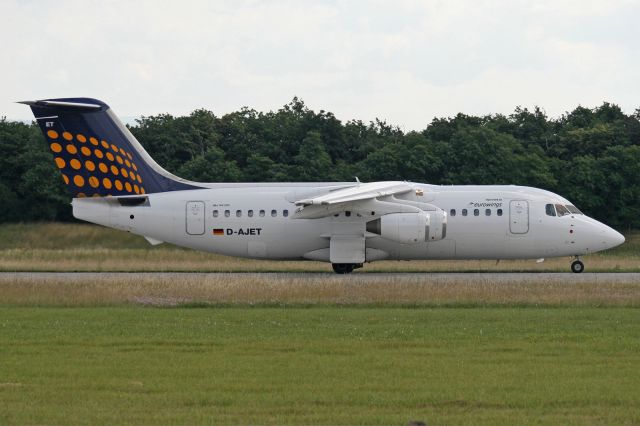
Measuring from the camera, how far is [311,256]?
121 ft

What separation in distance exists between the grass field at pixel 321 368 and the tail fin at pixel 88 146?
1343 cm

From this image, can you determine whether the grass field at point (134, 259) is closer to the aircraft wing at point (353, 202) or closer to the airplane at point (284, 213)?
the airplane at point (284, 213)

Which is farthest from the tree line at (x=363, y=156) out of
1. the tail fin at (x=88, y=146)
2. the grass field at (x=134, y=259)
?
the tail fin at (x=88, y=146)

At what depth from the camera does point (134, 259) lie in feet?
149

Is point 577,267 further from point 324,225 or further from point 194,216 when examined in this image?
point 194,216

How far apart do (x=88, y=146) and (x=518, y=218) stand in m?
14.2

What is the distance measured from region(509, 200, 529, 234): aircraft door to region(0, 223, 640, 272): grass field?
286 cm

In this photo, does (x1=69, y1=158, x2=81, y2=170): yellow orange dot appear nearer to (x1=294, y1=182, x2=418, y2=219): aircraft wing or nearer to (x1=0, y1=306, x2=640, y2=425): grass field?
(x1=294, y1=182, x2=418, y2=219): aircraft wing

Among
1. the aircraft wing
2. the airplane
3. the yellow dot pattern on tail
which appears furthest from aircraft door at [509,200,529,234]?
the yellow dot pattern on tail

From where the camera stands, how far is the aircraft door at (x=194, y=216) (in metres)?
37.0

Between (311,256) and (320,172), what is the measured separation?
2601 cm

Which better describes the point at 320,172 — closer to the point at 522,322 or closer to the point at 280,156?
the point at 280,156

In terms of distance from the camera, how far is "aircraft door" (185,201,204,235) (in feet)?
121

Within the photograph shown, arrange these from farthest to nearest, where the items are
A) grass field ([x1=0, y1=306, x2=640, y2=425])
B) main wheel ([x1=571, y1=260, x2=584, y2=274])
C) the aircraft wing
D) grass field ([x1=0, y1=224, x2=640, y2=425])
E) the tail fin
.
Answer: main wheel ([x1=571, y1=260, x2=584, y2=274])
the tail fin
the aircraft wing
grass field ([x1=0, y1=224, x2=640, y2=425])
grass field ([x1=0, y1=306, x2=640, y2=425])
